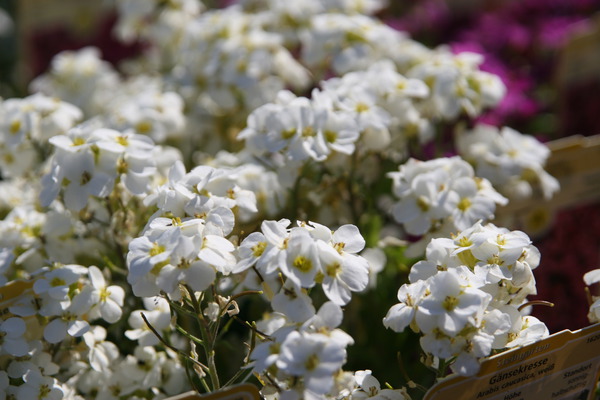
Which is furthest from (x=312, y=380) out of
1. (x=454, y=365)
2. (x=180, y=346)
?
(x=180, y=346)

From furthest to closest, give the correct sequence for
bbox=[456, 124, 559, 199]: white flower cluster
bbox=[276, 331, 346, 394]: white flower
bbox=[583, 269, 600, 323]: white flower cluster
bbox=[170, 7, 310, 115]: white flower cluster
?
bbox=[170, 7, 310, 115]: white flower cluster → bbox=[456, 124, 559, 199]: white flower cluster → bbox=[583, 269, 600, 323]: white flower cluster → bbox=[276, 331, 346, 394]: white flower

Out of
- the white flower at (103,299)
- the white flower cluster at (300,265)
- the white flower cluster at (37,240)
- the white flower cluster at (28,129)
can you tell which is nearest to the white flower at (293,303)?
the white flower cluster at (300,265)

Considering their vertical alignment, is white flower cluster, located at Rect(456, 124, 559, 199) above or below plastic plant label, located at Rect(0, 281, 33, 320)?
above

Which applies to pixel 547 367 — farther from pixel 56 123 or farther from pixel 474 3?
pixel 474 3

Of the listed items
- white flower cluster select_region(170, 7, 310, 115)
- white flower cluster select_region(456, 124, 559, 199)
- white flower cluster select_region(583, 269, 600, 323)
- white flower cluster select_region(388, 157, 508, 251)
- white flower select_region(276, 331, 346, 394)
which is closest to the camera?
white flower select_region(276, 331, 346, 394)

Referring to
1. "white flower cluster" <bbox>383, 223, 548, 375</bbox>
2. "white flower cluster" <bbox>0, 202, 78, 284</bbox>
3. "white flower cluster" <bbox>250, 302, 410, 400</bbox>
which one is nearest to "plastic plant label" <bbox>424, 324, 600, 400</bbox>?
"white flower cluster" <bbox>383, 223, 548, 375</bbox>

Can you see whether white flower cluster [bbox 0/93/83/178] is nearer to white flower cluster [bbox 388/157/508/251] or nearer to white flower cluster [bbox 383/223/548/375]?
white flower cluster [bbox 388/157/508/251]

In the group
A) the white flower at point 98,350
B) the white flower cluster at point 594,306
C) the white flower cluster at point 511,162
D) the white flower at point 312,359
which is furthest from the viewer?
the white flower cluster at point 511,162

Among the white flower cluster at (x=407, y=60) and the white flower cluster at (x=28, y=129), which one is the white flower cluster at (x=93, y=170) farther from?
the white flower cluster at (x=407, y=60)
